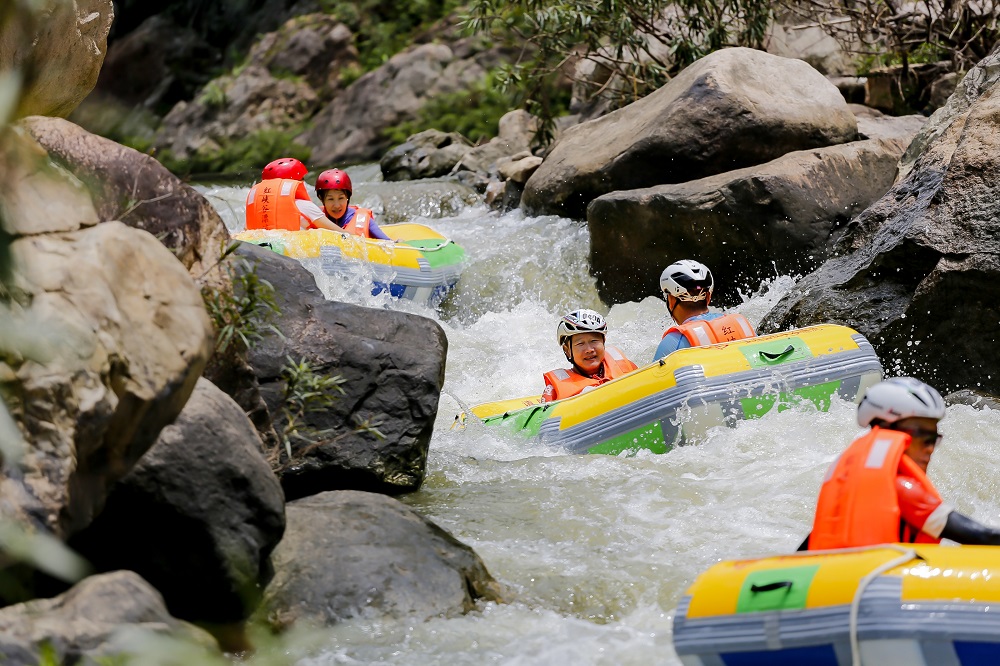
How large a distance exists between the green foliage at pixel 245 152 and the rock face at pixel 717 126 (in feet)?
37.2

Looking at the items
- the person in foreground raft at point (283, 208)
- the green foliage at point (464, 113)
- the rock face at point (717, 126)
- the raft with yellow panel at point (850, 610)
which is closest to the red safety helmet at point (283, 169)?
the person in foreground raft at point (283, 208)

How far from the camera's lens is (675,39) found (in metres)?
14.5

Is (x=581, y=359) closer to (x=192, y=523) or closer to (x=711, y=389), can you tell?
(x=711, y=389)

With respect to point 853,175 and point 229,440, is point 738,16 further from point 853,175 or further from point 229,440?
point 229,440

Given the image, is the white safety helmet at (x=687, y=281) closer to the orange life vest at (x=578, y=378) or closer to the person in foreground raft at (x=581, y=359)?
the person in foreground raft at (x=581, y=359)

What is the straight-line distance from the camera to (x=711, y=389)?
22.1 ft

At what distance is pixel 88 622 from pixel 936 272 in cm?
619

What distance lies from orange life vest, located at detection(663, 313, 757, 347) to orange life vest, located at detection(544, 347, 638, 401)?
503mm

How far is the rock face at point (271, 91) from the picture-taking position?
23734mm

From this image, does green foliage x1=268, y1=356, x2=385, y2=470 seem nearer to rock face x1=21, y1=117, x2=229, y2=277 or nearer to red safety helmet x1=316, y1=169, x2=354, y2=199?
rock face x1=21, y1=117, x2=229, y2=277

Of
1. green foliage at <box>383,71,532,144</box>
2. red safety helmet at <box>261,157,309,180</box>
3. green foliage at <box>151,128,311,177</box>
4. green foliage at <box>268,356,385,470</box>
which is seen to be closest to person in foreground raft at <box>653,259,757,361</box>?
green foliage at <box>268,356,385,470</box>

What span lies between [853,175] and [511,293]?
11.3 ft

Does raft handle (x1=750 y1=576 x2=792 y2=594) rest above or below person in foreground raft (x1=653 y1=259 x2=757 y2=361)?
above

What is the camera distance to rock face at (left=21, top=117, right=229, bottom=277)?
13.6 feet
